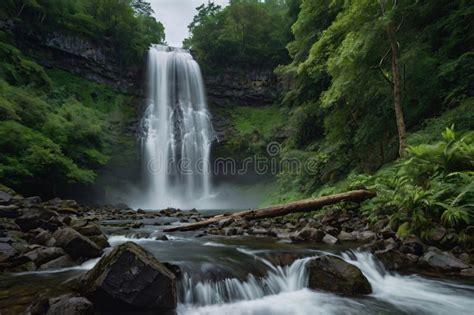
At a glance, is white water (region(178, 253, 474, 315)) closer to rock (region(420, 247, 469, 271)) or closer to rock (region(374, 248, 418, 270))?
rock (region(374, 248, 418, 270))

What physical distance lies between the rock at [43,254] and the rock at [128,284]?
1.70 metres

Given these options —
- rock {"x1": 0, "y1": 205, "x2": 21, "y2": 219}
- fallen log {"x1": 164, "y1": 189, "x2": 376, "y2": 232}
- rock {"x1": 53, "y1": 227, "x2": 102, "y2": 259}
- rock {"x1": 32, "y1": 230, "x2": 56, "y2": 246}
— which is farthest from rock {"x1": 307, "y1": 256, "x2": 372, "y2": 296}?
rock {"x1": 0, "y1": 205, "x2": 21, "y2": 219}

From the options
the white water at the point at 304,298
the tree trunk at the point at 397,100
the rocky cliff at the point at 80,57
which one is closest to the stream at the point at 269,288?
the white water at the point at 304,298

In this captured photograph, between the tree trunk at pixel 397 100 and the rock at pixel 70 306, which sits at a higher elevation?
the tree trunk at pixel 397 100

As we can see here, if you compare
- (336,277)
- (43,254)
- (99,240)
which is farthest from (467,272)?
(43,254)

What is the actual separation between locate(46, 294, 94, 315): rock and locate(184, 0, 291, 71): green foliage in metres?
33.0

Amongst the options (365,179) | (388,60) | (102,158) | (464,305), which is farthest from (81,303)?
(102,158)

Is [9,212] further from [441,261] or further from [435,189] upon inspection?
[435,189]

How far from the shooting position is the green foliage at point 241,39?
32969mm

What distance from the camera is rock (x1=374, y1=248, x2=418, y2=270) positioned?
4.92 meters

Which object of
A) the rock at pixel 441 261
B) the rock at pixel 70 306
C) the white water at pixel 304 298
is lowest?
the white water at pixel 304 298

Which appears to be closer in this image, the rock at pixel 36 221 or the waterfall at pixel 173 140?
the rock at pixel 36 221

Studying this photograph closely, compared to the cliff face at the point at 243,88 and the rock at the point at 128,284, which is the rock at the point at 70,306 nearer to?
the rock at the point at 128,284

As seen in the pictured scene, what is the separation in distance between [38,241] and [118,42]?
101 feet
